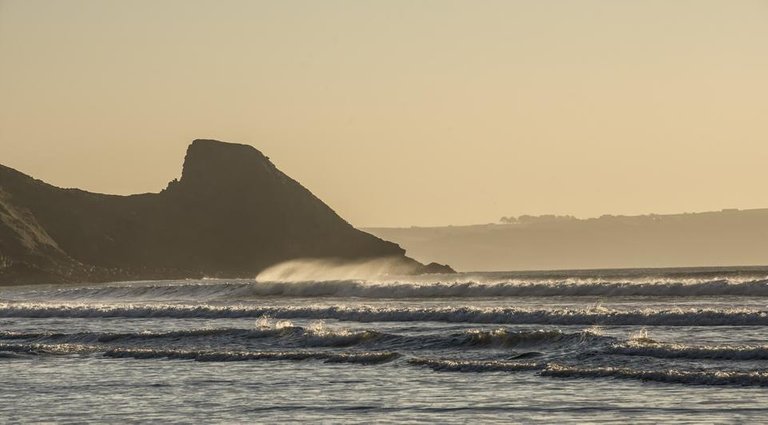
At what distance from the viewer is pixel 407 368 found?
34.7 metres

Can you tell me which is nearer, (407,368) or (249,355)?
(407,368)

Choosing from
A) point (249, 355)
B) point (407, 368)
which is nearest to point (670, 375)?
point (407, 368)

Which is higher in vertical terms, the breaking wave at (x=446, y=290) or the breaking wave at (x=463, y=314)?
the breaking wave at (x=446, y=290)

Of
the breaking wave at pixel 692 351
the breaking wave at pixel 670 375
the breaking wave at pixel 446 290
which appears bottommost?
the breaking wave at pixel 670 375

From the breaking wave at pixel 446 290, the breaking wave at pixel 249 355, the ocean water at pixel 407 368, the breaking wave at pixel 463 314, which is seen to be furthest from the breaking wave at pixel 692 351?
the breaking wave at pixel 446 290

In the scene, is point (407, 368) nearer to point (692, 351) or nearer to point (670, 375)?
point (692, 351)

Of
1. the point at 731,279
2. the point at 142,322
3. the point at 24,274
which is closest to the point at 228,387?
the point at 142,322

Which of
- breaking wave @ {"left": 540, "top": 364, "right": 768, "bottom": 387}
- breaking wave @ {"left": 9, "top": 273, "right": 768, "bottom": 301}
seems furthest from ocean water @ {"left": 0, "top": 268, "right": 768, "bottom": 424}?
breaking wave @ {"left": 9, "top": 273, "right": 768, "bottom": 301}

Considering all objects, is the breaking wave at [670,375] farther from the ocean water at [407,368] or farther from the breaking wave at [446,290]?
the breaking wave at [446,290]

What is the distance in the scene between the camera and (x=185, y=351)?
4066 centimetres

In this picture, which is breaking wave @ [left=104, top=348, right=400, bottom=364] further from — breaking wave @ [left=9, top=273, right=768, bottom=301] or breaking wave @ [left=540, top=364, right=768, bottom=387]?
breaking wave @ [left=9, top=273, right=768, bottom=301]

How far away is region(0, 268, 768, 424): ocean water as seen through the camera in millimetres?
27219

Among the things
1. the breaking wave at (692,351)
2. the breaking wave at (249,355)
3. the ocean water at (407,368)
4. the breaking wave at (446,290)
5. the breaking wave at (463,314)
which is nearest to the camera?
the ocean water at (407,368)

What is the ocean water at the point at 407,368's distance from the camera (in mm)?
27219
